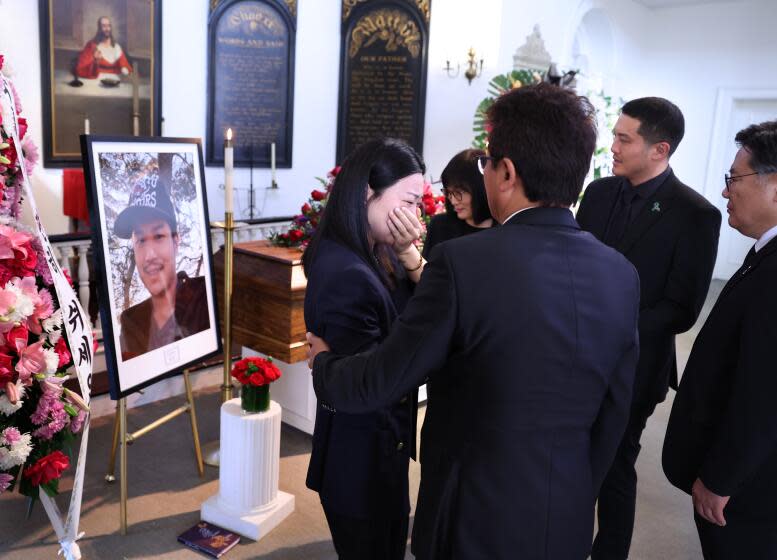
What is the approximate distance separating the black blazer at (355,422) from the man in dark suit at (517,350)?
20 centimetres

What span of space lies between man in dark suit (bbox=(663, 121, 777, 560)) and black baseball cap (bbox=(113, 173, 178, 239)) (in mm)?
2017

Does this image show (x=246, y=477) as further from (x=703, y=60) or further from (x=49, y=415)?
(x=703, y=60)

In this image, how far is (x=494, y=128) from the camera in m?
1.31

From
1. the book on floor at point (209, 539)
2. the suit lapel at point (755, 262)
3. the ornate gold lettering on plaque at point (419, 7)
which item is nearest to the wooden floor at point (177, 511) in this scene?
the book on floor at point (209, 539)

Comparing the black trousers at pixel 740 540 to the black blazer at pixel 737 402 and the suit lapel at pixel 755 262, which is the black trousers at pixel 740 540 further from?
the suit lapel at pixel 755 262

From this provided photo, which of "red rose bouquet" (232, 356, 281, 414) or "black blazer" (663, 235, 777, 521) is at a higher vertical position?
"black blazer" (663, 235, 777, 521)

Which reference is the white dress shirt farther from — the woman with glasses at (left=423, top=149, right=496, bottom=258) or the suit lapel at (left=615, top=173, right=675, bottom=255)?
the woman with glasses at (left=423, top=149, right=496, bottom=258)

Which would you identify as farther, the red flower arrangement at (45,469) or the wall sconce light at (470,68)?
the wall sconce light at (470,68)

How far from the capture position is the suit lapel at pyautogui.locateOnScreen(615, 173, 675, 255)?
2504 millimetres

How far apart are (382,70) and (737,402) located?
243 inches

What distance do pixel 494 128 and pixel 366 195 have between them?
49cm

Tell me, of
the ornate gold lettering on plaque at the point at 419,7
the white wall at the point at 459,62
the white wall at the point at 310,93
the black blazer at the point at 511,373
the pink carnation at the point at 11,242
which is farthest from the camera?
the ornate gold lettering on plaque at the point at 419,7

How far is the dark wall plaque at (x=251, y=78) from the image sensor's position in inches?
254

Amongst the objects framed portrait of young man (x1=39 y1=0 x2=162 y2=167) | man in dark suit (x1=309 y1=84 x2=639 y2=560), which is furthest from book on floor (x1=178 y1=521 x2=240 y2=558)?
framed portrait of young man (x1=39 y1=0 x2=162 y2=167)
